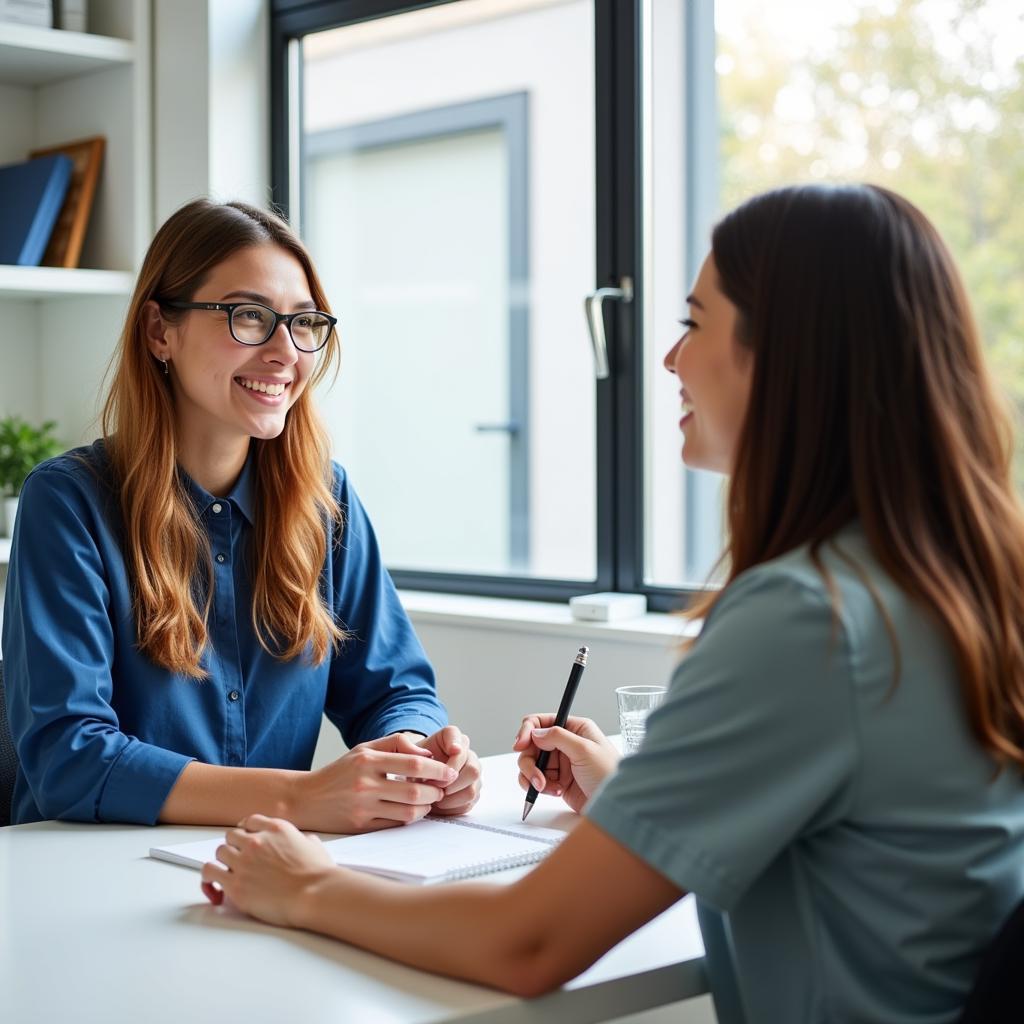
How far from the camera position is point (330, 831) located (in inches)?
55.7

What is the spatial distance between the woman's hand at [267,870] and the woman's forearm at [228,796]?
0.23 m

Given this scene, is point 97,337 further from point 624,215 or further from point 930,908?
point 930,908

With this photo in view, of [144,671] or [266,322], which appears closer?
[144,671]

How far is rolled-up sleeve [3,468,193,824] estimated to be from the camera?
1479 millimetres

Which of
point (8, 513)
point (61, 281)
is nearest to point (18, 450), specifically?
point (8, 513)

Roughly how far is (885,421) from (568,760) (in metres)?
0.65

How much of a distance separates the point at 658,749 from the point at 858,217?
16.1 inches

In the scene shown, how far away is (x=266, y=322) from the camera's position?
1876 millimetres

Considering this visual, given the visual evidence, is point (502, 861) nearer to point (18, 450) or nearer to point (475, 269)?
point (18, 450)

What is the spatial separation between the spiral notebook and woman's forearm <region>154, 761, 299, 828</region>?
0.07 metres

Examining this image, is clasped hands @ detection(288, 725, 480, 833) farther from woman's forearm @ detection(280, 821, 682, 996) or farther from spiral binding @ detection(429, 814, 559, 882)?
woman's forearm @ detection(280, 821, 682, 996)

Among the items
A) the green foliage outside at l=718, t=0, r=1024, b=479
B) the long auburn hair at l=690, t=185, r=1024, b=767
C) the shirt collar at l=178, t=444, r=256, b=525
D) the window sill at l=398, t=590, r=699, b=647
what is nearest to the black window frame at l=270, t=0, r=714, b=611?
the window sill at l=398, t=590, r=699, b=647

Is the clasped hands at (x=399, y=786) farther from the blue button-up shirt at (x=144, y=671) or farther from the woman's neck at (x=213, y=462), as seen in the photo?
the woman's neck at (x=213, y=462)

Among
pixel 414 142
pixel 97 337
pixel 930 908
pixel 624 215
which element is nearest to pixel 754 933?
pixel 930 908
